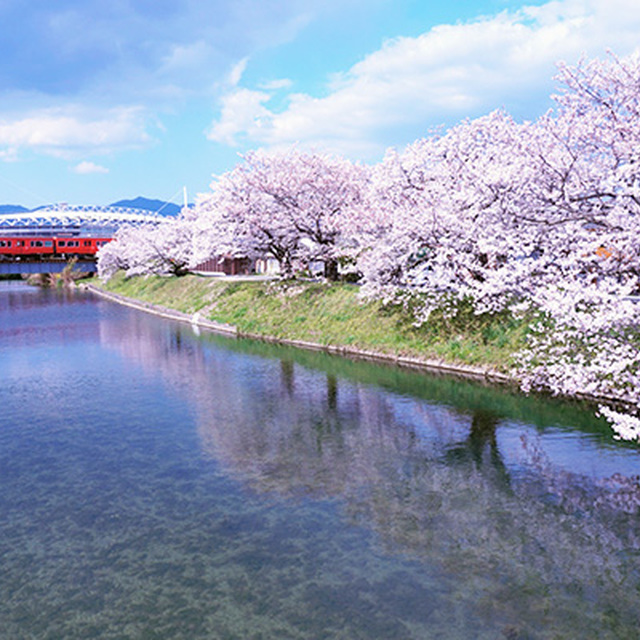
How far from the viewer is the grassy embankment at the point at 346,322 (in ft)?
77.3

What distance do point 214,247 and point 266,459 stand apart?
2941cm

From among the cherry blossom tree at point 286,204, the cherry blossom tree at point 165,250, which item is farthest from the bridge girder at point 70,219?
the cherry blossom tree at point 286,204

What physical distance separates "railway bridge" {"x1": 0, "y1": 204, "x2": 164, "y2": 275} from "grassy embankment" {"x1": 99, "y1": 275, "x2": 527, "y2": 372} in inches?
2238

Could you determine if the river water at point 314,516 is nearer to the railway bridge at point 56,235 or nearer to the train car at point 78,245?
the railway bridge at point 56,235

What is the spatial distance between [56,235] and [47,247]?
66891 millimetres

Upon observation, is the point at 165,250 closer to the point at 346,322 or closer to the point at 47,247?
the point at 346,322

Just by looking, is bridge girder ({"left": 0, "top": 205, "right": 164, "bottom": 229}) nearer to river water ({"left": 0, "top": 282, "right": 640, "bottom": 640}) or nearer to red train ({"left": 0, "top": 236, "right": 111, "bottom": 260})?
red train ({"left": 0, "top": 236, "right": 111, "bottom": 260})

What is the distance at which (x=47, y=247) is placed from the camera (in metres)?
104

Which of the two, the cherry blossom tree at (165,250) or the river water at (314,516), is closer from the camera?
the river water at (314,516)

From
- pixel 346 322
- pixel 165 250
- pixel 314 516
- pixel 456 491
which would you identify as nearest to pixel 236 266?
pixel 165 250

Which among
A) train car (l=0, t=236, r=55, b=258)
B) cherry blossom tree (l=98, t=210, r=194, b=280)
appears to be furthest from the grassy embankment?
train car (l=0, t=236, r=55, b=258)

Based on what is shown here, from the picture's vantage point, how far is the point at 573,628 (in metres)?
7.32

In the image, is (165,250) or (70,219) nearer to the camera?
(165,250)

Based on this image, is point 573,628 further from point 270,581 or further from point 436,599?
point 270,581
